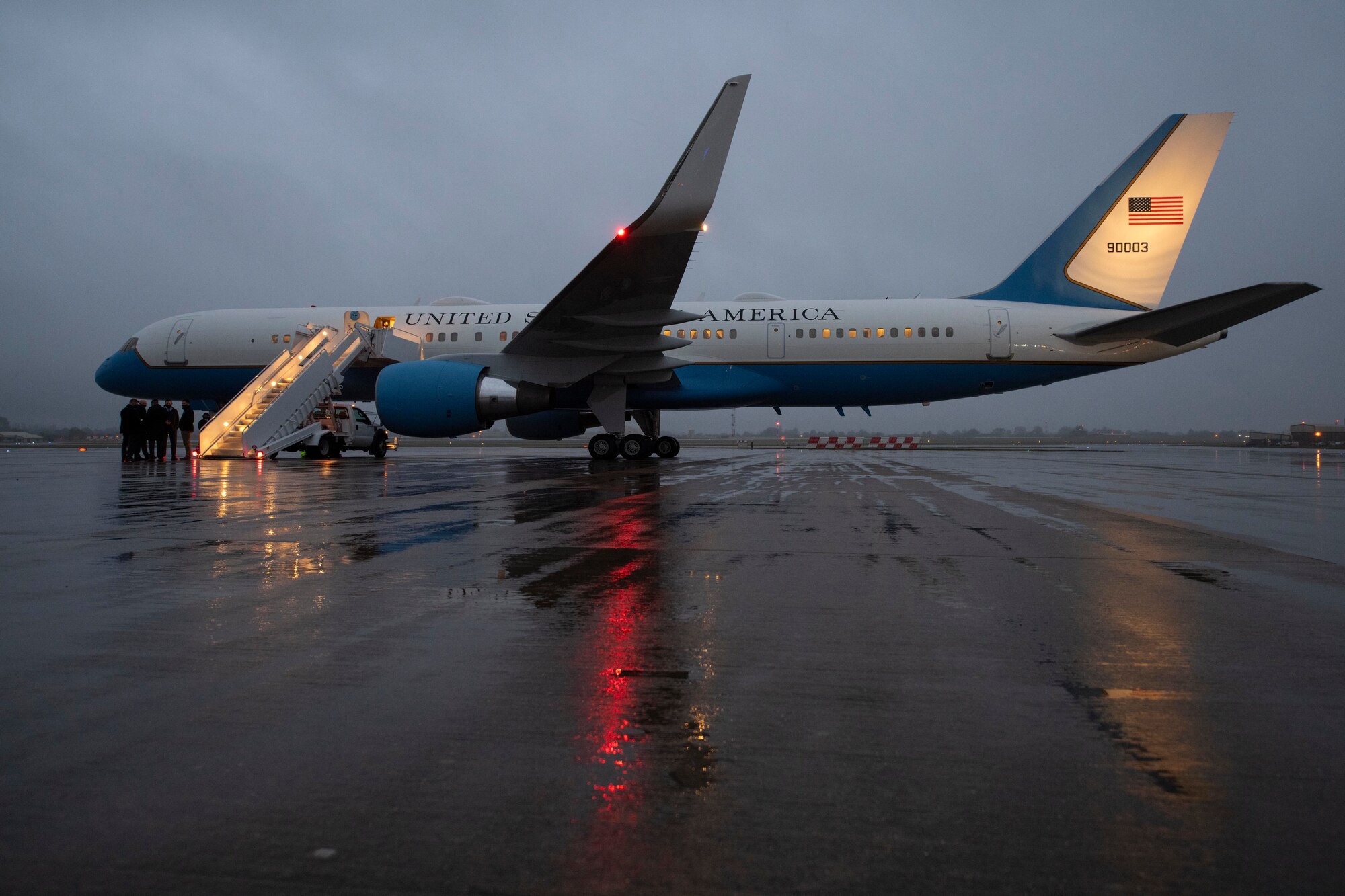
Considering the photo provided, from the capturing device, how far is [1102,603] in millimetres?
3982

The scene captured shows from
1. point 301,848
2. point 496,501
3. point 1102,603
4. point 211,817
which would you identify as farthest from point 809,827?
point 496,501

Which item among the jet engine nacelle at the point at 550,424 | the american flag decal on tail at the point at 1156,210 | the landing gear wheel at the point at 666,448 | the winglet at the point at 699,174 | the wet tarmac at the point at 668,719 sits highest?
the american flag decal on tail at the point at 1156,210

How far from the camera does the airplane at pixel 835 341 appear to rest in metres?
16.2

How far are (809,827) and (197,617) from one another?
3.04 meters

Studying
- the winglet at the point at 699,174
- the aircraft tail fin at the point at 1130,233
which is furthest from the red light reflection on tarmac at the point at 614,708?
the aircraft tail fin at the point at 1130,233

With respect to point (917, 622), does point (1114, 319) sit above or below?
above

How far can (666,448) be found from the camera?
71.0 feet

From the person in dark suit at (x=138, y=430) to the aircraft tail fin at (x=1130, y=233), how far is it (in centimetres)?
2112

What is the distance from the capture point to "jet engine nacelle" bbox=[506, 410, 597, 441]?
20.9m

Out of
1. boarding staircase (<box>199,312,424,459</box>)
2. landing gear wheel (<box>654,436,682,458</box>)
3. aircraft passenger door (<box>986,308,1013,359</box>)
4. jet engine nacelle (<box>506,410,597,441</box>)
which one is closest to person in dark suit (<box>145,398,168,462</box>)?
boarding staircase (<box>199,312,424,459</box>)

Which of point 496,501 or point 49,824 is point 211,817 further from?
point 496,501

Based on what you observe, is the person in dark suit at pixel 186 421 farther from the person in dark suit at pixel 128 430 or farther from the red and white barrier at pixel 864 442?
the red and white barrier at pixel 864 442

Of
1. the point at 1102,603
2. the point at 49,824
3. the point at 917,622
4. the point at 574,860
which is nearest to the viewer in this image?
the point at 574,860

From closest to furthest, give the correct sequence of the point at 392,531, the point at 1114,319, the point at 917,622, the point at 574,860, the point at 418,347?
the point at 574,860 < the point at 917,622 < the point at 392,531 < the point at 1114,319 < the point at 418,347
